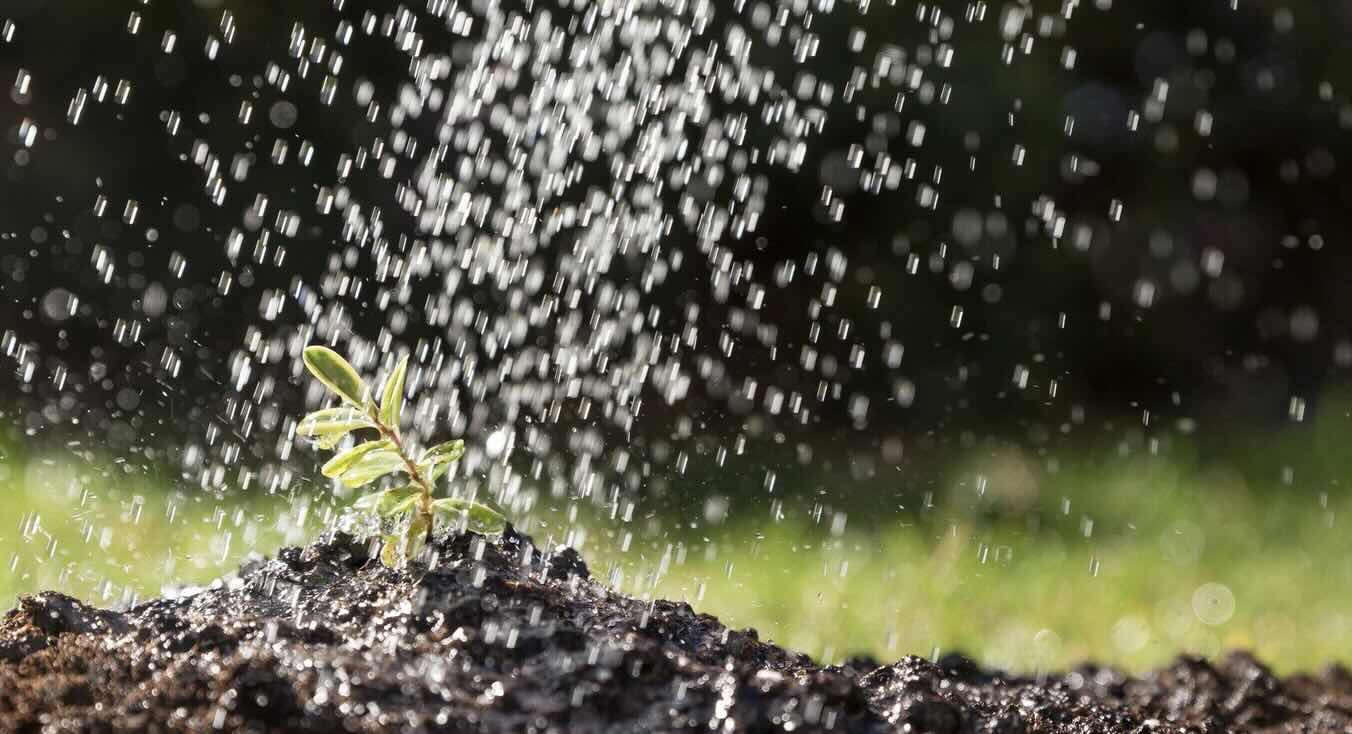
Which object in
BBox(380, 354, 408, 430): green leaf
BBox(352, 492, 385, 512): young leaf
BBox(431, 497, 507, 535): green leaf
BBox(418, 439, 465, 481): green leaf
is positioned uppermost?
BBox(380, 354, 408, 430): green leaf

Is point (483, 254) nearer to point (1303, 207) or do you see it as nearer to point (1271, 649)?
point (1303, 207)

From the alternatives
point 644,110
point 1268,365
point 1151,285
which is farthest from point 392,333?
point 1268,365

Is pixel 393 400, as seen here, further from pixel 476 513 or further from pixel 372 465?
pixel 476 513

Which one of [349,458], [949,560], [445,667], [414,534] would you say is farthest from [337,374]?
[949,560]

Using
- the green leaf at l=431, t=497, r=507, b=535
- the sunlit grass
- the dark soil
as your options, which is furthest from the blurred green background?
the green leaf at l=431, t=497, r=507, b=535

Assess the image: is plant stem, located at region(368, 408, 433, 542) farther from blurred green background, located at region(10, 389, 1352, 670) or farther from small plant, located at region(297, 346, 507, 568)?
blurred green background, located at region(10, 389, 1352, 670)

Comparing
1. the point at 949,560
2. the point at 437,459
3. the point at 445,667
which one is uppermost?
the point at 949,560
